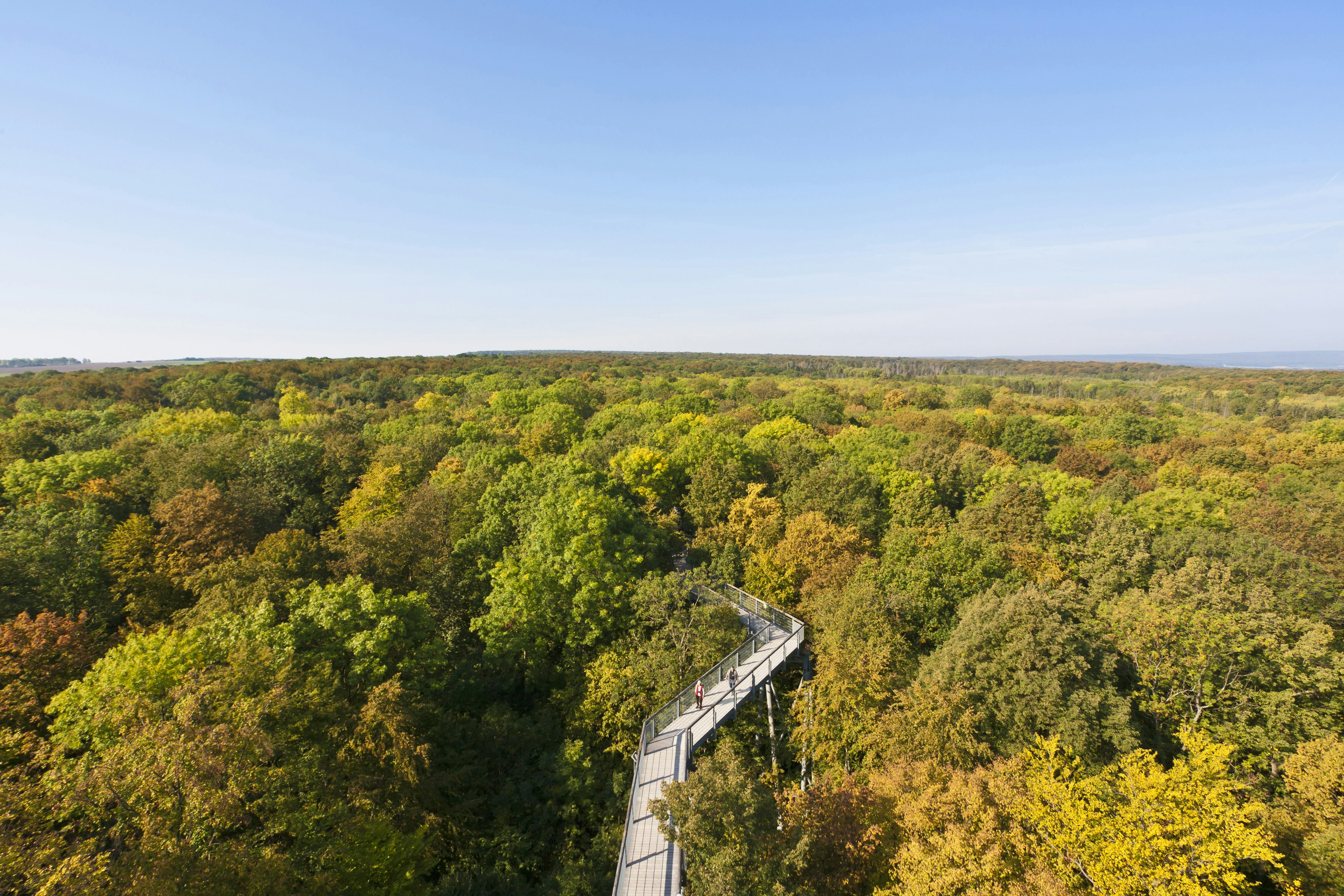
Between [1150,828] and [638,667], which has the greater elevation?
[1150,828]

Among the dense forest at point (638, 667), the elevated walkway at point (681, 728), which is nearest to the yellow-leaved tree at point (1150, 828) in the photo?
the dense forest at point (638, 667)

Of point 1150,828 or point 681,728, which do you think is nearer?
point 1150,828

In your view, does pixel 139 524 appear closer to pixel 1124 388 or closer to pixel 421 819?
pixel 421 819

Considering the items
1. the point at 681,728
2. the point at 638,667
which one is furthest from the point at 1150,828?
the point at 638,667

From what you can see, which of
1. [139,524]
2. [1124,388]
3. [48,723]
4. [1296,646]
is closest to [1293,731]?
[1296,646]

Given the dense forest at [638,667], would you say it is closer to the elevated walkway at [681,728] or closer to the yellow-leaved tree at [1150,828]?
the yellow-leaved tree at [1150,828]

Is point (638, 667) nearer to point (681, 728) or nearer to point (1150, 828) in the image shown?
point (681, 728)

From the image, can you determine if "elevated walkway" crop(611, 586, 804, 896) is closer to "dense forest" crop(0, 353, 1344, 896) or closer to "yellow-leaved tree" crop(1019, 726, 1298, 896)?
"dense forest" crop(0, 353, 1344, 896)
